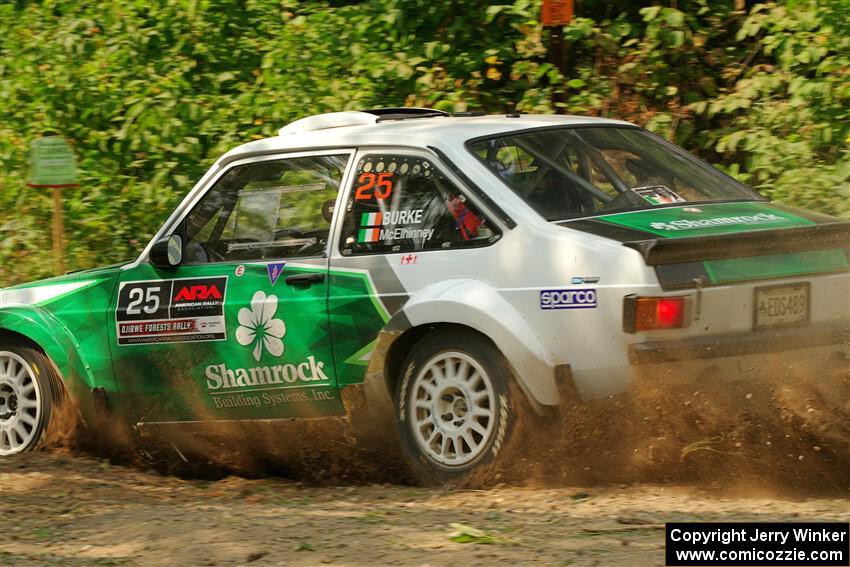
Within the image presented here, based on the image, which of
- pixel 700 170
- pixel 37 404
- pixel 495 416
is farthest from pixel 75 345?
pixel 700 170

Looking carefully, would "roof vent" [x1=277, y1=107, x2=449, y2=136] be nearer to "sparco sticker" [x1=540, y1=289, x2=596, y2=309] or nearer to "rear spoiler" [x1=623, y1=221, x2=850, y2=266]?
"sparco sticker" [x1=540, y1=289, x2=596, y2=309]

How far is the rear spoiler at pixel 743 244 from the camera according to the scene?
16.9 feet

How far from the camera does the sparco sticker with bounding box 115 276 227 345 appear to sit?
21.2 ft

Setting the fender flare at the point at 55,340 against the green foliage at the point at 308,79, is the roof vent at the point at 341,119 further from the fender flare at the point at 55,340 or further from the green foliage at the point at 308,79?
the green foliage at the point at 308,79

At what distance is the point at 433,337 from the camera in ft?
19.0

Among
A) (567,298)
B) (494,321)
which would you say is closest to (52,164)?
(494,321)

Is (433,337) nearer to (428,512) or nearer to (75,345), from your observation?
(428,512)

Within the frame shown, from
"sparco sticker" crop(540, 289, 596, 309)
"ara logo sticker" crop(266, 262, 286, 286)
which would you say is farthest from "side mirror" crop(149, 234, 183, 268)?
"sparco sticker" crop(540, 289, 596, 309)

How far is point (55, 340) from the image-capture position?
23.0ft

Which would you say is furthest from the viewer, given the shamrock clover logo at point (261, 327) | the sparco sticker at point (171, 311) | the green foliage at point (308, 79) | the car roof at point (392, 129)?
the green foliage at point (308, 79)

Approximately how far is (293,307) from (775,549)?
284 centimetres

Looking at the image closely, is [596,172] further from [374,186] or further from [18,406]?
[18,406]

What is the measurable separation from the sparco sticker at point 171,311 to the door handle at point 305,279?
44cm

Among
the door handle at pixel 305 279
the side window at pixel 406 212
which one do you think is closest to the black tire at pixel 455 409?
the side window at pixel 406 212
